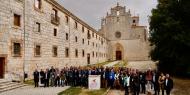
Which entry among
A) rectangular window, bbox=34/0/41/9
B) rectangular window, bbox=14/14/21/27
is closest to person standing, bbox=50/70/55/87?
rectangular window, bbox=14/14/21/27

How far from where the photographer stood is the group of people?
1872cm

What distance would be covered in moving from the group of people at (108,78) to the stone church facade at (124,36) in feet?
179

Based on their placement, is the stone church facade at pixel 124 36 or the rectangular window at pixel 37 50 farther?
the stone church facade at pixel 124 36

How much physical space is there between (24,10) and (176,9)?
16.0 metres

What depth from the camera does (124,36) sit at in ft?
254

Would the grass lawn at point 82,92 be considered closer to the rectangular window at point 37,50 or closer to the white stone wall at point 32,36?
the white stone wall at point 32,36

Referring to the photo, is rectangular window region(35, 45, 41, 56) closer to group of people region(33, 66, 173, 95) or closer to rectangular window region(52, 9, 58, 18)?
group of people region(33, 66, 173, 95)

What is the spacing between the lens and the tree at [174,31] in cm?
2883

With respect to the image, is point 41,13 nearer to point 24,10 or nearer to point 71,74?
point 24,10

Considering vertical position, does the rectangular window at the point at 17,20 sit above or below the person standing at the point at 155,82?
above

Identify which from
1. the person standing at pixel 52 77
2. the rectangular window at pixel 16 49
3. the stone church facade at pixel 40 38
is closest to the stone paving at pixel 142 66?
the stone church facade at pixel 40 38

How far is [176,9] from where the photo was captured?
Result: 30688mm

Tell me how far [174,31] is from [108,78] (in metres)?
11.0

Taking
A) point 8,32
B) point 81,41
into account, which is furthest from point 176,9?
point 81,41
